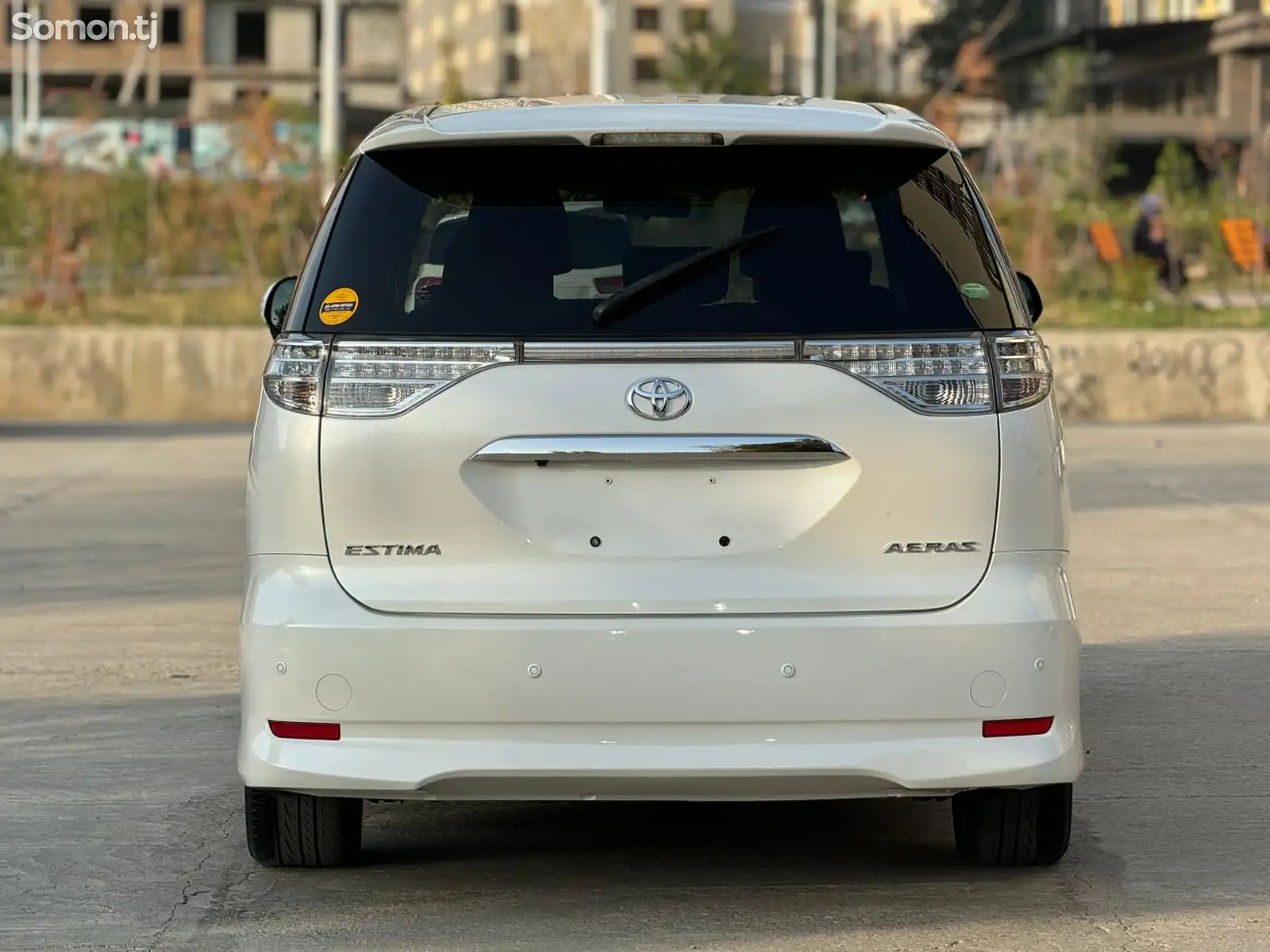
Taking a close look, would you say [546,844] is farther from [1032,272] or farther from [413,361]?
[1032,272]

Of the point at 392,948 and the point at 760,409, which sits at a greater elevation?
the point at 760,409

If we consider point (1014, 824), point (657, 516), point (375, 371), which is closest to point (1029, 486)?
point (657, 516)

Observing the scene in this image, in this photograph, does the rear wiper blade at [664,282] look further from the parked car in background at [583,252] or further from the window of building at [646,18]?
the window of building at [646,18]

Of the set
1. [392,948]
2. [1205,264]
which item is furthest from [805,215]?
[1205,264]

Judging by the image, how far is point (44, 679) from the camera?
27.6 ft

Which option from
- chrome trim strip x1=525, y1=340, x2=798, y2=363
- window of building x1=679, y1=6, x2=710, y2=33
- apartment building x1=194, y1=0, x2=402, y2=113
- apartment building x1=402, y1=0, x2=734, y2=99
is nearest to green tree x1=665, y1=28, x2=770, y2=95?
window of building x1=679, y1=6, x2=710, y2=33

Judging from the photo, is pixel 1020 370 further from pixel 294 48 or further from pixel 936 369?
pixel 294 48

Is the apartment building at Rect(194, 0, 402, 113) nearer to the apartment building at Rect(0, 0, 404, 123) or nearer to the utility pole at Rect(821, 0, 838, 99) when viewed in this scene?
the apartment building at Rect(0, 0, 404, 123)

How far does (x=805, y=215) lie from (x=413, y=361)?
34.7 inches

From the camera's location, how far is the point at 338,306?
198 inches

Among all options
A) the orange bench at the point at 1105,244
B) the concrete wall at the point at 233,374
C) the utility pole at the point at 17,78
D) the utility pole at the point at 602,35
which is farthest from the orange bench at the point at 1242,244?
the utility pole at the point at 17,78

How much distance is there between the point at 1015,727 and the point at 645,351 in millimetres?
1086

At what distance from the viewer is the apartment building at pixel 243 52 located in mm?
96938

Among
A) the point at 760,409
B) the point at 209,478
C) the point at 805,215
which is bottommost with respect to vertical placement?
the point at 209,478
